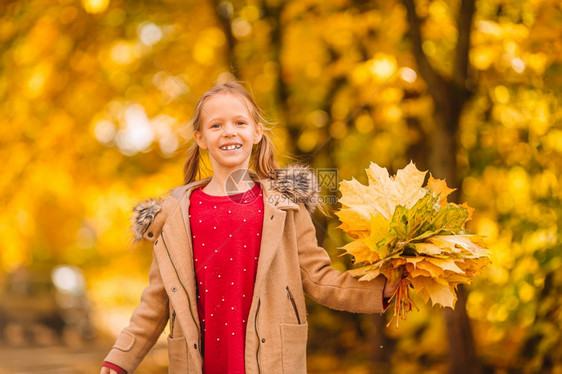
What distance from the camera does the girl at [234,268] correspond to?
2.78 m

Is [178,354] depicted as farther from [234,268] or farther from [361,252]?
[361,252]

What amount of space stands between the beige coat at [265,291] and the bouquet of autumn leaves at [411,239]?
17 centimetres

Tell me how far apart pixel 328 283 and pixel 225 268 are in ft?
1.24

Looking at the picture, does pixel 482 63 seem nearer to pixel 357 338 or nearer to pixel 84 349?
pixel 357 338

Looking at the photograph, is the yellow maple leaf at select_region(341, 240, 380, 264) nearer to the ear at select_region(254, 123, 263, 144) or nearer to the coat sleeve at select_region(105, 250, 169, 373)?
the ear at select_region(254, 123, 263, 144)

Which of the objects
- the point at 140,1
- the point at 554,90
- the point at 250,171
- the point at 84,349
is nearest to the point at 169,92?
the point at 140,1

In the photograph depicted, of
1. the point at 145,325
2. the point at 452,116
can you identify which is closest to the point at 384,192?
the point at 145,325

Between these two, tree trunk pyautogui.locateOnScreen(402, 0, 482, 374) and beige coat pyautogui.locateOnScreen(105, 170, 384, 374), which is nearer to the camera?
beige coat pyautogui.locateOnScreen(105, 170, 384, 374)

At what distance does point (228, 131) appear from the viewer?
2883 mm

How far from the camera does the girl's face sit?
2.89 metres

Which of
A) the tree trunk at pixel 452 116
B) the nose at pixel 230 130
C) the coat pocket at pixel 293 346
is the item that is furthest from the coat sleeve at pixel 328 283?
the tree trunk at pixel 452 116

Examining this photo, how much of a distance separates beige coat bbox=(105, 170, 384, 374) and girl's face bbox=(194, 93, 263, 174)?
161 mm

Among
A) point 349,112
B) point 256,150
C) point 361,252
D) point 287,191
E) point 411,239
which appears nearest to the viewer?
point 411,239

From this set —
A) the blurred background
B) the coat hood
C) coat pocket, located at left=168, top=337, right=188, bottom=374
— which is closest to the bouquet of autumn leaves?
the coat hood
